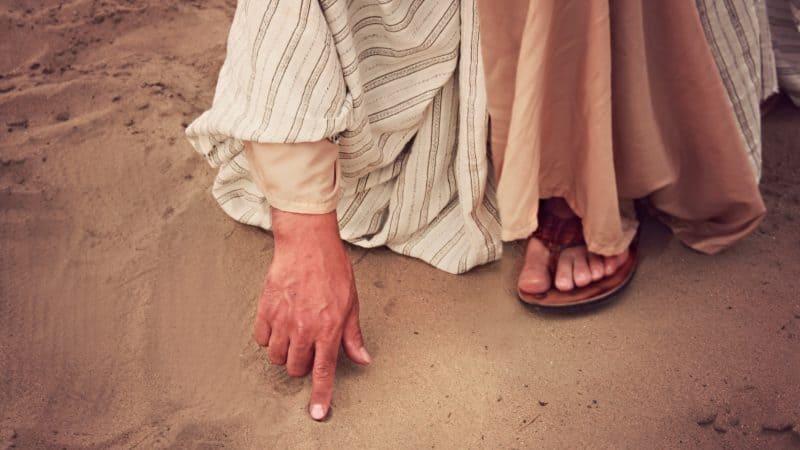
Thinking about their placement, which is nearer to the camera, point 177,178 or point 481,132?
point 481,132

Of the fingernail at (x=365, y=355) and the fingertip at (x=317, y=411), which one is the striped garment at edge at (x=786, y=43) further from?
the fingertip at (x=317, y=411)

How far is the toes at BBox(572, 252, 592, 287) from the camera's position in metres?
1.52

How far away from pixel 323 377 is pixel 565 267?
0.59m

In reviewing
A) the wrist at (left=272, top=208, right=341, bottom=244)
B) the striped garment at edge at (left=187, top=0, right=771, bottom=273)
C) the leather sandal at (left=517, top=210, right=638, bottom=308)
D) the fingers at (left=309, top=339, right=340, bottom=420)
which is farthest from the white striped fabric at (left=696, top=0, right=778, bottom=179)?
the fingers at (left=309, top=339, right=340, bottom=420)

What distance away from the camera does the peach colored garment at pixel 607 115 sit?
4.15ft

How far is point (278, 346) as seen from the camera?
1.31 m

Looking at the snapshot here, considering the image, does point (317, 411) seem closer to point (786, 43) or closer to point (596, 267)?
point (596, 267)

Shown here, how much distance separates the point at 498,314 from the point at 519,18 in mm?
638

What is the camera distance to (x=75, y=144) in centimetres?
190

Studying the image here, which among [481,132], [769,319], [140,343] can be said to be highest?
[481,132]

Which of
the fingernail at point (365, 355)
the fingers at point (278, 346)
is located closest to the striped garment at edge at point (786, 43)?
the fingernail at point (365, 355)

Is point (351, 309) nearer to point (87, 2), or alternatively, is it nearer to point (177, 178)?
point (177, 178)

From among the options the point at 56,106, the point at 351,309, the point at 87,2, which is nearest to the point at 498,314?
the point at 351,309

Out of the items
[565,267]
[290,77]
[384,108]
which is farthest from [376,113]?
[565,267]
